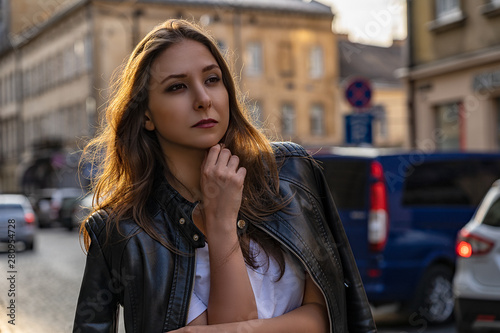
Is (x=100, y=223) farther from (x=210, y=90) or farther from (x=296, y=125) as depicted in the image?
(x=296, y=125)

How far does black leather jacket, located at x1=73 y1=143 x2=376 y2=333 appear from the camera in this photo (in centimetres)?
212

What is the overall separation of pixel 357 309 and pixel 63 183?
51.0 metres

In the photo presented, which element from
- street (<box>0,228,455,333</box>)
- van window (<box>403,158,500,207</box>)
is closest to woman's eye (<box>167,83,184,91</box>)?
street (<box>0,228,455,333</box>)

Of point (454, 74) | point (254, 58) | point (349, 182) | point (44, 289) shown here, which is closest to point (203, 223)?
point (349, 182)

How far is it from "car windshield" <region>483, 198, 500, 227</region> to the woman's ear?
543cm

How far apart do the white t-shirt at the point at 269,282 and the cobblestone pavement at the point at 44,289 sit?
311 cm

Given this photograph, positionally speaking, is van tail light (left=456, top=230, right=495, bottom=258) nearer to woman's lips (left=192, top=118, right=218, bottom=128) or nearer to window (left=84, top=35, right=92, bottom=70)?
woman's lips (left=192, top=118, right=218, bottom=128)

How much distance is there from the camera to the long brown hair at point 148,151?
222 centimetres

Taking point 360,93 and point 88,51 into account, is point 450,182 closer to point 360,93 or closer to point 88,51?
point 360,93

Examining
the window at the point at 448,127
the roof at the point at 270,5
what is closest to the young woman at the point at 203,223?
the window at the point at 448,127

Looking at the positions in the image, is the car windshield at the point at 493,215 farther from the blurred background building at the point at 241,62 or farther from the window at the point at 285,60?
the window at the point at 285,60

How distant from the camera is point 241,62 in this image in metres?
45.1

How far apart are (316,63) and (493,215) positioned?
4067 centimetres

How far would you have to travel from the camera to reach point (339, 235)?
2328 millimetres
